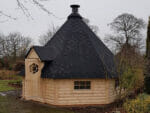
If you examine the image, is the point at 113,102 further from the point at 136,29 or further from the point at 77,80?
the point at 136,29

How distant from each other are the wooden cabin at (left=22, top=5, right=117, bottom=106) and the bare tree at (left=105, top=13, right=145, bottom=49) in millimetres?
16310

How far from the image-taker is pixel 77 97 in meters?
9.60

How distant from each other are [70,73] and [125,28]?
2056cm

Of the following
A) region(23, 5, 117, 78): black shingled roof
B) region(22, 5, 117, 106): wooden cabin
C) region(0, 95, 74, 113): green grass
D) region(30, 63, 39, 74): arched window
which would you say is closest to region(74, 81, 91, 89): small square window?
region(22, 5, 117, 106): wooden cabin

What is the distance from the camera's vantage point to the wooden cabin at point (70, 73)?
31.4 feet

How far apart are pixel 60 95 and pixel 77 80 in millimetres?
1249

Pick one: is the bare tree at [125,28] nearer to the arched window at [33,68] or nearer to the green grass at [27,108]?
the arched window at [33,68]

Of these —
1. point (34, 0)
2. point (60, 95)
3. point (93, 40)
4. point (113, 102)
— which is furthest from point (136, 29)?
point (34, 0)

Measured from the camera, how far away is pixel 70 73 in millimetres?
9570

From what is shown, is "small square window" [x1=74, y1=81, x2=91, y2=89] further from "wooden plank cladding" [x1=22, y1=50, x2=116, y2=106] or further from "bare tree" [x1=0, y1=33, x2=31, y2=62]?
"bare tree" [x1=0, y1=33, x2=31, y2=62]

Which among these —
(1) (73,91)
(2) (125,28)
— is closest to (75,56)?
(1) (73,91)

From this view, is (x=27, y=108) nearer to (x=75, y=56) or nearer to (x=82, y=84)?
(x=82, y=84)

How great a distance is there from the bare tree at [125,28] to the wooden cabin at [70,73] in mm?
16310

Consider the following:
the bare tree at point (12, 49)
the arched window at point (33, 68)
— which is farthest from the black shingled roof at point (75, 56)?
the bare tree at point (12, 49)
